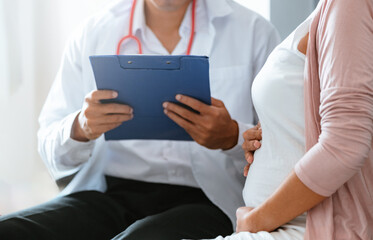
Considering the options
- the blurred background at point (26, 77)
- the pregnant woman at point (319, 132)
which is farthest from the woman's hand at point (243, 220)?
the blurred background at point (26, 77)

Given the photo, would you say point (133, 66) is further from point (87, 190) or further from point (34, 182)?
point (34, 182)

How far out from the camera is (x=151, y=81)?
1.17m

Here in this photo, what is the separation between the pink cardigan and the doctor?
421 mm

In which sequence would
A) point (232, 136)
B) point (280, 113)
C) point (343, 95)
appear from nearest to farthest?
point (343, 95) < point (280, 113) < point (232, 136)

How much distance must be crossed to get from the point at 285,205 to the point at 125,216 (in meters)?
0.57

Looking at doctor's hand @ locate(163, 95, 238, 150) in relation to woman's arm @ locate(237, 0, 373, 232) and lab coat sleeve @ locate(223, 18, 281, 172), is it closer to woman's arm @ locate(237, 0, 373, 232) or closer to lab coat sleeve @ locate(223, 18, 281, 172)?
lab coat sleeve @ locate(223, 18, 281, 172)

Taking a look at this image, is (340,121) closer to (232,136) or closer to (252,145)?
(252,145)

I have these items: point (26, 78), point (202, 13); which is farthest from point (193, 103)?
point (26, 78)

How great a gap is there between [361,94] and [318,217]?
0.22 meters

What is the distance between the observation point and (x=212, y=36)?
1430 millimetres

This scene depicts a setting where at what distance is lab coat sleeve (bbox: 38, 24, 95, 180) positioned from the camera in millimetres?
1435

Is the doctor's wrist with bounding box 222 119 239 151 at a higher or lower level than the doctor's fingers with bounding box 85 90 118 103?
lower

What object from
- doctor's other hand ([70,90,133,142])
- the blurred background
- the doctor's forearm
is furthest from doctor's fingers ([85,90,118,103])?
the blurred background

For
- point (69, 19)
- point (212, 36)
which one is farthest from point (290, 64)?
point (69, 19)
